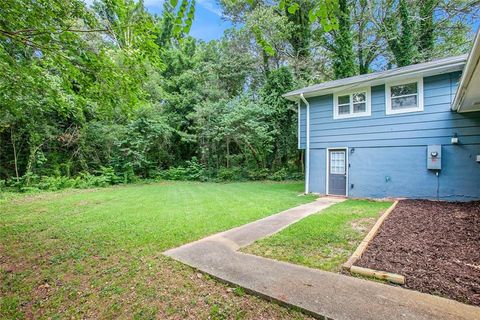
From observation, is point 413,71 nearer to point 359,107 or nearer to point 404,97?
point 404,97

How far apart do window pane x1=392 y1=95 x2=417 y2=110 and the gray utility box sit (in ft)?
4.44

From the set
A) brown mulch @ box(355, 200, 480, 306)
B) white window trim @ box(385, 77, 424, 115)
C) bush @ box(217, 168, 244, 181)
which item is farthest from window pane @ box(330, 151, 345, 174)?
bush @ box(217, 168, 244, 181)

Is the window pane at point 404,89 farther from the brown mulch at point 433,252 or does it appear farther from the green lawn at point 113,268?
the green lawn at point 113,268

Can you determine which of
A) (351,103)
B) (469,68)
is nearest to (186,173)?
(351,103)

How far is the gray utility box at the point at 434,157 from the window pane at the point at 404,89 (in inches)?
69.9

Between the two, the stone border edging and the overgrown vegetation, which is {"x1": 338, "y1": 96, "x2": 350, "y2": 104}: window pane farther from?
the stone border edging

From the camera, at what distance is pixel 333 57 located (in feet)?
50.0

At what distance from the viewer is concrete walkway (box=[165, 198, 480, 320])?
2.14 metres

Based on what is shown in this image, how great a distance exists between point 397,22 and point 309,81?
587 centimetres

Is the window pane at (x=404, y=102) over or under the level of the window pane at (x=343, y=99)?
under

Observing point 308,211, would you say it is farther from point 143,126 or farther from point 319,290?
point 143,126

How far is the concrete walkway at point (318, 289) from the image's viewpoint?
7.03ft

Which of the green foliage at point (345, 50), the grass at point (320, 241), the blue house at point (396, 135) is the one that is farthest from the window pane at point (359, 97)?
the green foliage at point (345, 50)

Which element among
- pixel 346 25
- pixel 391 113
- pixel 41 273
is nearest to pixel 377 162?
pixel 391 113
